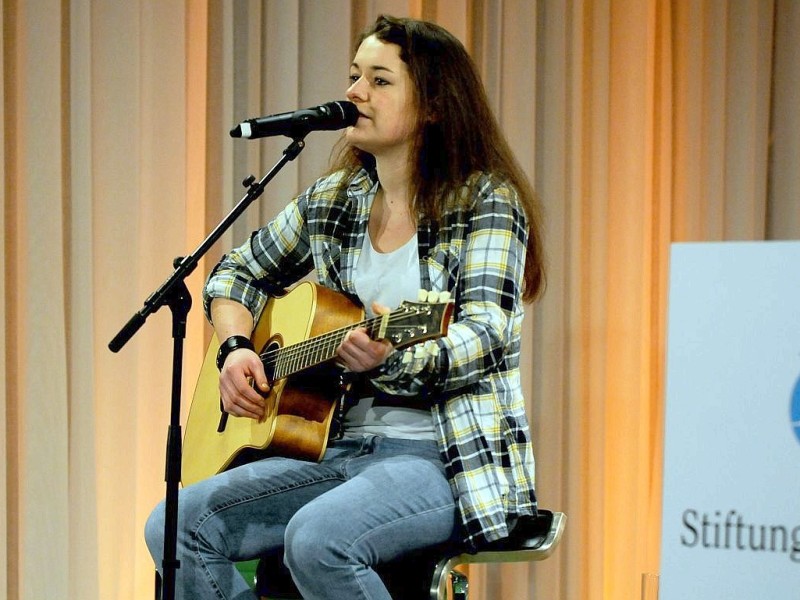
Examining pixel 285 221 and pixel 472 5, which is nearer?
pixel 285 221

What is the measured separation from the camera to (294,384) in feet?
6.29

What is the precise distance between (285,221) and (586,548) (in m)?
1.50

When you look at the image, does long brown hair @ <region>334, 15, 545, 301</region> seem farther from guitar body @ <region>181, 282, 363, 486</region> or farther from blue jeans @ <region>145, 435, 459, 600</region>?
blue jeans @ <region>145, 435, 459, 600</region>

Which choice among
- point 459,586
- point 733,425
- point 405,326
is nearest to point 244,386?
Result: point 405,326

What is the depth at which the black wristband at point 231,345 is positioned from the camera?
6.75 ft

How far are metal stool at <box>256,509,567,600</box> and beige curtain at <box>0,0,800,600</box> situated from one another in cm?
102

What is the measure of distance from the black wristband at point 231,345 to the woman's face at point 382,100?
433 mm

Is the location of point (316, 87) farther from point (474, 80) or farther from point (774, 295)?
point (774, 295)

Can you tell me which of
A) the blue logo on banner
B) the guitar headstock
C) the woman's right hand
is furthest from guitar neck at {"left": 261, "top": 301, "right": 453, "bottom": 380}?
the blue logo on banner

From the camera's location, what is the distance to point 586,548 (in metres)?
3.14

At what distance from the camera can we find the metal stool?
183 cm

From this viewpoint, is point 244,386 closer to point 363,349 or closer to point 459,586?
point 363,349

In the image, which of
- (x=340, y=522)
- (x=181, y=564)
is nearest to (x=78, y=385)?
(x=181, y=564)

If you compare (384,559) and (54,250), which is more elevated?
(54,250)
